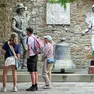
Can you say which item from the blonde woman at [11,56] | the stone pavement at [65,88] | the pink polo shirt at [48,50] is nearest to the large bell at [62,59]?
the stone pavement at [65,88]

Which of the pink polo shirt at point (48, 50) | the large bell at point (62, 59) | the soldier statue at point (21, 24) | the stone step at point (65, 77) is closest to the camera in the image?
the pink polo shirt at point (48, 50)

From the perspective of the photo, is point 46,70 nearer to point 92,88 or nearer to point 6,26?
point 92,88

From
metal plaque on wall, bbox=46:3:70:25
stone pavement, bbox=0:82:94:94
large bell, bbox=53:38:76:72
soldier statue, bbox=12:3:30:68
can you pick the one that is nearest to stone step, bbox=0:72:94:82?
stone pavement, bbox=0:82:94:94

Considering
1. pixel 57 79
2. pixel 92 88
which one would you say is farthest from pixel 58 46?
pixel 92 88

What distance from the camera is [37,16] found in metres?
16.6

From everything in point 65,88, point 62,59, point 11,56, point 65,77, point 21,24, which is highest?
point 21,24

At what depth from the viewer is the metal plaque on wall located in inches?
645

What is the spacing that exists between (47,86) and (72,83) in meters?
1.46

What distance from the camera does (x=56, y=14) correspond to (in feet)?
53.8

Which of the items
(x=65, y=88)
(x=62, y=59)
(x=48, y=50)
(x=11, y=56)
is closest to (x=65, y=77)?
(x=62, y=59)

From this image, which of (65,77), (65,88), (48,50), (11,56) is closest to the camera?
(11,56)

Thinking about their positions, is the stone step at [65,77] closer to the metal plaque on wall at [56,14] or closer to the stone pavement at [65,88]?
the stone pavement at [65,88]

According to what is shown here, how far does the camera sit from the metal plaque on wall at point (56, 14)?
53.8ft

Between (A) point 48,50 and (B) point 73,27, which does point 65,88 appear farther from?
(B) point 73,27
